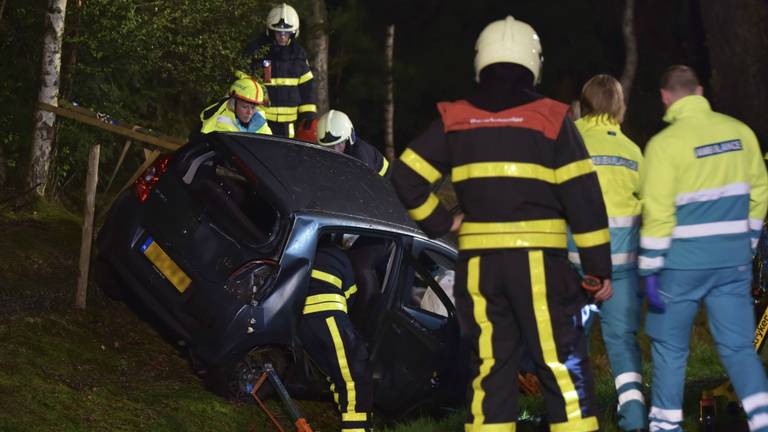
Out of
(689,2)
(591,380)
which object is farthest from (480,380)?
(689,2)

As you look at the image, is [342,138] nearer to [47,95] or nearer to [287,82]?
[287,82]

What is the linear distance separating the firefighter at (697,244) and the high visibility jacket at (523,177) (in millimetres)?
491

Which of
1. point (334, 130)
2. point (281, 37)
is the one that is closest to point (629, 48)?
point (281, 37)

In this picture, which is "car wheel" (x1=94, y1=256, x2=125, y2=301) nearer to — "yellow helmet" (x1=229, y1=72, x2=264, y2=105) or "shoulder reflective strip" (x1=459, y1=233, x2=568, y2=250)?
"yellow helmet" (x1=229, y1=72, x2=264, y2=105)

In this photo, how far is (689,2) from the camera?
23.7 m

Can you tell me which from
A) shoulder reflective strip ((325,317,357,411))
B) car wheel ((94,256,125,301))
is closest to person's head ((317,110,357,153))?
car wheel ((94,256,125,301))

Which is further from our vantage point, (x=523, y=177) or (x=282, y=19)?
(x=282, y=19)

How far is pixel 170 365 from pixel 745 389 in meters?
4.10

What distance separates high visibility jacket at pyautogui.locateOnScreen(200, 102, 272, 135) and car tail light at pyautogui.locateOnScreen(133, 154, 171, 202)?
1.64m

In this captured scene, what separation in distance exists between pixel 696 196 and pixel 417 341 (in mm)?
2715

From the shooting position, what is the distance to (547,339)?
18.9 feet

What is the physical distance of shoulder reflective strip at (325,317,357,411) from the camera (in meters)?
7.77

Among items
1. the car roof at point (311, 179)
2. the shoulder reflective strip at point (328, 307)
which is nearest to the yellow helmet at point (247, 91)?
the car roof at point (311, 179)

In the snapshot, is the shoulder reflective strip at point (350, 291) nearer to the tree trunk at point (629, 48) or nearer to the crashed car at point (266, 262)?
the crashed car at point (266, 262)
